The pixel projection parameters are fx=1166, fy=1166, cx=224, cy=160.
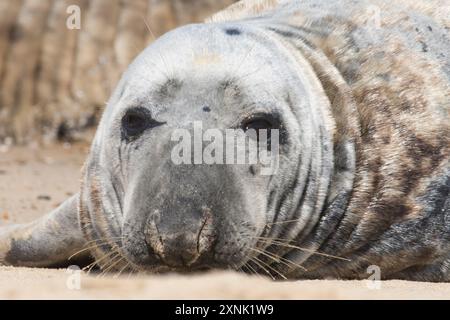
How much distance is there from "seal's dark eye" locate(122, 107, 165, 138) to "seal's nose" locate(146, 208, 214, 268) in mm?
457

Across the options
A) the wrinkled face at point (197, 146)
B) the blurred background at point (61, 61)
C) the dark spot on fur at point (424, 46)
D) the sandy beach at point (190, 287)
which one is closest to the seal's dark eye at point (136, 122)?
the wrinkled face at point (197, 146)

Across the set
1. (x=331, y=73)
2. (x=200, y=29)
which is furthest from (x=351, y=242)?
(x=200, y=29)

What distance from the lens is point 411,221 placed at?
476cm

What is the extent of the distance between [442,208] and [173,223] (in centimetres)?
130

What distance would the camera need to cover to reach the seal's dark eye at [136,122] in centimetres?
445

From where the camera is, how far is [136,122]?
4504 millimetres

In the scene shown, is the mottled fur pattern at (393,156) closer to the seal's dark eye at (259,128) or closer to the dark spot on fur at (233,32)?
the dark spot on fur at (233,32)

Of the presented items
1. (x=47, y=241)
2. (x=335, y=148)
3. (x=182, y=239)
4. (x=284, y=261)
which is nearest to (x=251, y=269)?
(x=284, y=261)

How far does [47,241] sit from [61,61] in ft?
15.0

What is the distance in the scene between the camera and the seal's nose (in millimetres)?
4059

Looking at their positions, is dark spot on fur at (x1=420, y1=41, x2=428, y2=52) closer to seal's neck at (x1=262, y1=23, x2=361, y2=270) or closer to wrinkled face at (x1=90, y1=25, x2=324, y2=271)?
seal's neck at (x1=262, y1=23, x2=361, y2=270)

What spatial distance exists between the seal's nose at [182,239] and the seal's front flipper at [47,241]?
1136 mm

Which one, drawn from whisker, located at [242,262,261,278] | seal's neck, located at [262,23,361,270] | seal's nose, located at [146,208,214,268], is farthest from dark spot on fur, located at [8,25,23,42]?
seal's nose, located at [146,208,214,268]
